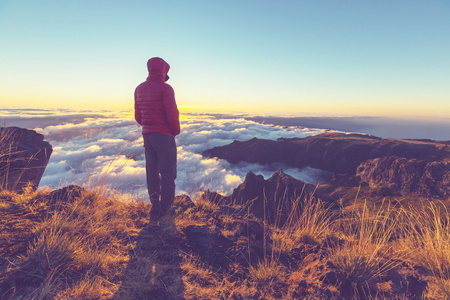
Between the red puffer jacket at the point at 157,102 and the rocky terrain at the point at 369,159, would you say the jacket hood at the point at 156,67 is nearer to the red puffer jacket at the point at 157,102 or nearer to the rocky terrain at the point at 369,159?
the red puffer jacket at the point at 157,102

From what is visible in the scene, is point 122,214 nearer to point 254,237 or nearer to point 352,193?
point 254,237

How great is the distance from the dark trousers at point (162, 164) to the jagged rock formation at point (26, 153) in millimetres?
3340

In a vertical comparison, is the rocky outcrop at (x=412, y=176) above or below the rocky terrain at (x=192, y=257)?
A: below

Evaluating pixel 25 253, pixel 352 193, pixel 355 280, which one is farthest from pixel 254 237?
pixel 352 193

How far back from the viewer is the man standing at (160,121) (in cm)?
342

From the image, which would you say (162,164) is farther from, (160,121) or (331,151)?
(331,151)

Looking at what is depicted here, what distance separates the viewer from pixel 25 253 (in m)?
2.12

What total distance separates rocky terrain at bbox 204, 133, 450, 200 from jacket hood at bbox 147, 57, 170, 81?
95735 mm

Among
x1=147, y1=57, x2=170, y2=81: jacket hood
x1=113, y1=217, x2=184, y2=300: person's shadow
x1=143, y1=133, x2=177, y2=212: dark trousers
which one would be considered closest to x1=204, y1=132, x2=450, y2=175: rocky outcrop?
x1=143, y1=133, x2=177, y2=212: dark trousers

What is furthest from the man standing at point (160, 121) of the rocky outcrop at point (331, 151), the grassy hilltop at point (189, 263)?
the rocky outcrop at point (331, 151)

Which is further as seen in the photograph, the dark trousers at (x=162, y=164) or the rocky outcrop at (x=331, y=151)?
the rocky outcrop at (x=331, y=151)

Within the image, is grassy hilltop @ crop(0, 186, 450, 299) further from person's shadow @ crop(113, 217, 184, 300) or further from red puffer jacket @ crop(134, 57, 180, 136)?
red puffer jacket @ crop(134, 57, 180, 136)

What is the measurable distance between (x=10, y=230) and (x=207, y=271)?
8.13ft

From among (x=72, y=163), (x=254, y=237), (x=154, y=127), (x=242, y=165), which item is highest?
(x=154, y=127)
